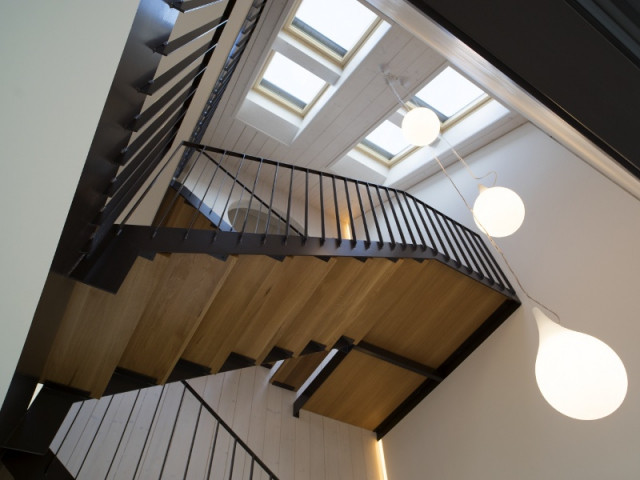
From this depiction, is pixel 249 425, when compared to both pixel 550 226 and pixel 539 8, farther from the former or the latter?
pixel 539 8

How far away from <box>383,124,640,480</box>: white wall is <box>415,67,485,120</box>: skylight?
0.99 metres

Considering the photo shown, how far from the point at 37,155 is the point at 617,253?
4.82 m

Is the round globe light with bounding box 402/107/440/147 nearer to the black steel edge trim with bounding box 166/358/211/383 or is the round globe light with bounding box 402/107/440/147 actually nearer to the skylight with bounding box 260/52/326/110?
the black steel edge trim with bounding box 166/358/211/383

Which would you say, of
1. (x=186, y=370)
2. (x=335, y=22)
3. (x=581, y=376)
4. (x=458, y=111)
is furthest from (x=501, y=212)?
(x=458, y=111)

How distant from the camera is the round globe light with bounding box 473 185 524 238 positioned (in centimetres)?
293

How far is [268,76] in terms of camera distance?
637 cm

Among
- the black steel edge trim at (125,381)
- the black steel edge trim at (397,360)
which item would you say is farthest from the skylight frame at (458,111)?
the black steel edge trim at (125,381)

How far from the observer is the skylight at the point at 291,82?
6172 mm

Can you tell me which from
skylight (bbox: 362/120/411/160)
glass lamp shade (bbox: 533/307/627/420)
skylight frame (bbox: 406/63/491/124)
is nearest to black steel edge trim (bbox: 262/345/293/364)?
glass lamp shade (bbox: 533/307/627/420)

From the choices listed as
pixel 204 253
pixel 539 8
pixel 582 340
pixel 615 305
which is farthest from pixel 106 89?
pixel 615 305

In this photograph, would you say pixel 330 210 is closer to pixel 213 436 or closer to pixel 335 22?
pixel 335 22

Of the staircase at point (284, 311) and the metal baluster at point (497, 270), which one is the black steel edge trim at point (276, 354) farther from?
the metal baluster at point (497, 270)

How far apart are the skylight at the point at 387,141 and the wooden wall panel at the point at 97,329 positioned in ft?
17.4

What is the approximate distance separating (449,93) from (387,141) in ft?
4.40
